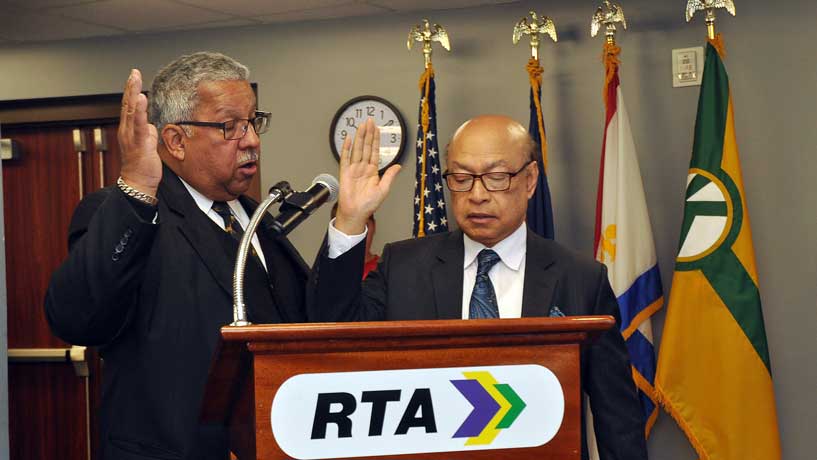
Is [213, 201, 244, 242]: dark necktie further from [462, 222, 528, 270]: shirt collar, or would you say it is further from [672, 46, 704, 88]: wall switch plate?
[672, 46, 704, 88]: wall switch plate

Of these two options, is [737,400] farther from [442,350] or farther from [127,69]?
[127,69]

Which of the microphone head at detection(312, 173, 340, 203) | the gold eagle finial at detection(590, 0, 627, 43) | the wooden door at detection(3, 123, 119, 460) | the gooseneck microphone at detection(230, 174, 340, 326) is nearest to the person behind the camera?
the gooseneck microphone at detection(230, 174, 340, 326)

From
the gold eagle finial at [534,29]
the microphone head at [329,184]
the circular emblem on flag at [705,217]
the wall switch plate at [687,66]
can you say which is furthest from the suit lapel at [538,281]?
the wall switch plate at [687,66]

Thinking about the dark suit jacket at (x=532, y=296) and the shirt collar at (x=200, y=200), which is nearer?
the dark suit jacket at (x=532, y=296)

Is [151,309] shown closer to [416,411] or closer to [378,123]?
[416,411]

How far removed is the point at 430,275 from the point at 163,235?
0.55 metres

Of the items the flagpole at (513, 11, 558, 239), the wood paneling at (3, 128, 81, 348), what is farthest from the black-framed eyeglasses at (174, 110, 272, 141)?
the wood paneling at (3, 128, 81, 348)

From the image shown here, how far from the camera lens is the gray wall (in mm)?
3904

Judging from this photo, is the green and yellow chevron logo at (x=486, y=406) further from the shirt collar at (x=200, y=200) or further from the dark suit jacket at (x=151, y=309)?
the shirt collar at (x=200, y=200)

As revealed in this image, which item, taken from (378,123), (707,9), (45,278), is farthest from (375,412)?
(45,278)

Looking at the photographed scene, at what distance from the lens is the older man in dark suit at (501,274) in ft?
5.97

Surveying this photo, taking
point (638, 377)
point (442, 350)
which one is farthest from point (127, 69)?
point (442, 350)

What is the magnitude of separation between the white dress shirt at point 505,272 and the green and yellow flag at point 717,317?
1941mm

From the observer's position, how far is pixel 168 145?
77.0 inches
